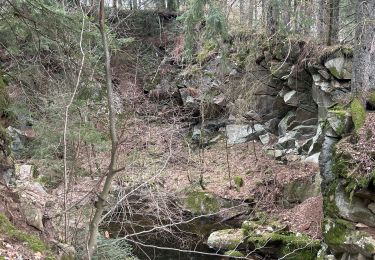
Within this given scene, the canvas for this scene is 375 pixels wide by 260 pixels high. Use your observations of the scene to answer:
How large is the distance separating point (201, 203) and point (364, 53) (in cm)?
652

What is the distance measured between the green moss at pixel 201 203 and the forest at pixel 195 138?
0.13 ft

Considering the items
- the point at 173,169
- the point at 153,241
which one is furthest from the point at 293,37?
the point at 153,241

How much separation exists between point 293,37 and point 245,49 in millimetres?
3496

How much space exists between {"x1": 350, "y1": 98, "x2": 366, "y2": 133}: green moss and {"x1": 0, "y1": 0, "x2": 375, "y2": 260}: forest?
32 mm

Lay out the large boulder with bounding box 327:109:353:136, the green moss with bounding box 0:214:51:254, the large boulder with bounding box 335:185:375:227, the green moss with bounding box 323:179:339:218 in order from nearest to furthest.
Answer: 1. the green moss with bounding box 0:214:51:254
2. the large boulder with bounding box 335:185:375:227
3. the green moss with bounding box 323:179:339:218
4. the large boulder with bounding box 327:109:353:136

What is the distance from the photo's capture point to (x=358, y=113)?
8.09 meters

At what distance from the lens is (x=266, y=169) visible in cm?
1336

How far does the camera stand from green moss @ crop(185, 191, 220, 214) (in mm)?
12352

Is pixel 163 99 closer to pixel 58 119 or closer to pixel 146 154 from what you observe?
pixel 146 154

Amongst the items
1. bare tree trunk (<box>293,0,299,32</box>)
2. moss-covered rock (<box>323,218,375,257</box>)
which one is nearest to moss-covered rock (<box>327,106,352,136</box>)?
moss-covered rock (<box>323,218,375,257</box>)

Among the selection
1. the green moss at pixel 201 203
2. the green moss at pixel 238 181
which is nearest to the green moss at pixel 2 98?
the green moss at pixel 201 203

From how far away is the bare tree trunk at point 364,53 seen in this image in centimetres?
855

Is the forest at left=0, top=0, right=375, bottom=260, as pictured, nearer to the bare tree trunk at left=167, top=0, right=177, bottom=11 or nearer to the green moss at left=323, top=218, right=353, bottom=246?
the green moss at left=323, top=218, right=353, bottom=246

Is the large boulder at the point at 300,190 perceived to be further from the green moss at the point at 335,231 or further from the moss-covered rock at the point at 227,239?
the green moss at the point at 335,231
